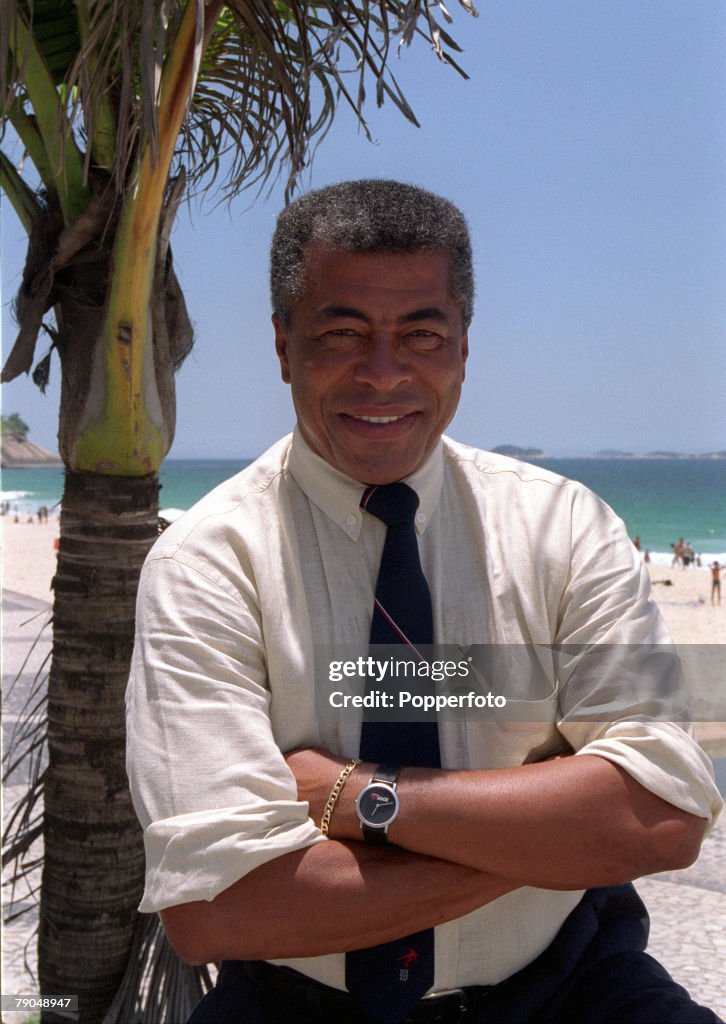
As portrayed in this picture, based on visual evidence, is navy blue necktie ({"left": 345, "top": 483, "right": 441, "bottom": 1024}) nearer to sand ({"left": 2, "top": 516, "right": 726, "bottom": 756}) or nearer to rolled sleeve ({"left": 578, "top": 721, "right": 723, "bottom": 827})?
rolled sleeve ({"left": 578, "top": 721, "right": 723, "bottom": 827})

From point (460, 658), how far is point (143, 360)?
1.48 meters

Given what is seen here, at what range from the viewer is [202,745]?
1.73 m

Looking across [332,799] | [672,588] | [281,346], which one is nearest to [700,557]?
[672,588]

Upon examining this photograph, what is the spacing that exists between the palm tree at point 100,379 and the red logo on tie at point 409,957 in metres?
1.51

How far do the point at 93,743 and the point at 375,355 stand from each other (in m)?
1.68

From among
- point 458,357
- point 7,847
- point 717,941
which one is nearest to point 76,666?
point 7,847

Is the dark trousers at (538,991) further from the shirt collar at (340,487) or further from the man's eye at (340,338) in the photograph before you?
the man's eye at (340,338)

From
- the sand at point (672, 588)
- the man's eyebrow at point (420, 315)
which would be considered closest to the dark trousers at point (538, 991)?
the man's eyebrow at point (420, 315)

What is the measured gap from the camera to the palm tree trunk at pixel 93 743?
3.04m

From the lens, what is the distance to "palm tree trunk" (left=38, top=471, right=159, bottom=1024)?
3.04 m

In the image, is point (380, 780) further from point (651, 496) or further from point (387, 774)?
point (651, 496)

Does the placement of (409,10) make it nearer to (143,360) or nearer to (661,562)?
(143,360)

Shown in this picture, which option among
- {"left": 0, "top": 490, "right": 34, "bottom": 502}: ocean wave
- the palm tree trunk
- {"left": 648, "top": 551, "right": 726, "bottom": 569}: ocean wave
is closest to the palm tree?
the palm tree trunk

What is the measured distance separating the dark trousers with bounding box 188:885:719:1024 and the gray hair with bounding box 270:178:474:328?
127cm
